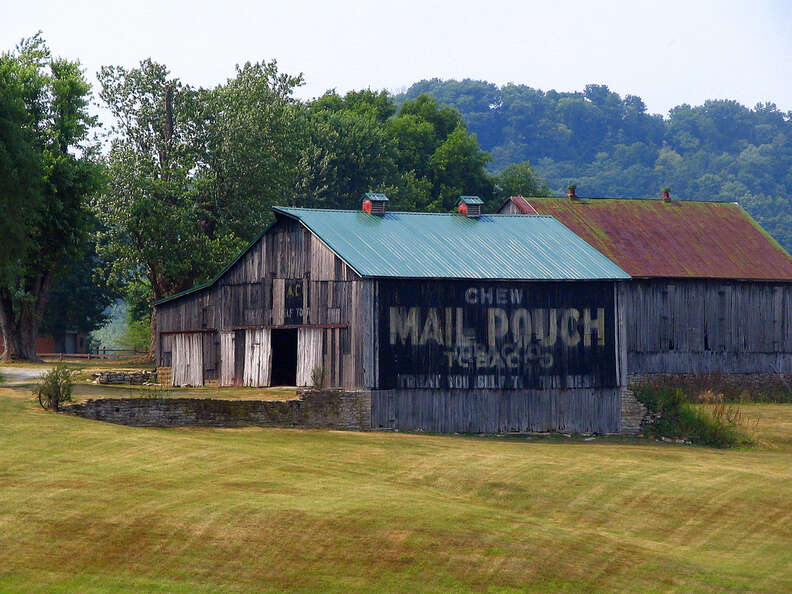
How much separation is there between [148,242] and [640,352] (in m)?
29.0

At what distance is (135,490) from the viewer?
31062 mm

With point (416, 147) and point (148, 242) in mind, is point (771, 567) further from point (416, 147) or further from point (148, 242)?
point (416, 147)

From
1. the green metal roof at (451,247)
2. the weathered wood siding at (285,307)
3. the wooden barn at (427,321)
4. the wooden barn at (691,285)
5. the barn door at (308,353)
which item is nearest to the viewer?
the wooden barn at (427,321)

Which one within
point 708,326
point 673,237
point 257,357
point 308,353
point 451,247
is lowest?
point 257,357

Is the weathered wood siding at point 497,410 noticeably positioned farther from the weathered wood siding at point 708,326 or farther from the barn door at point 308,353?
the weathered wood siding at point 708,326

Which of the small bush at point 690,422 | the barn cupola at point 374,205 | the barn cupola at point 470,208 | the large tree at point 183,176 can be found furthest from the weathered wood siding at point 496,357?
the large tree at point 183,176

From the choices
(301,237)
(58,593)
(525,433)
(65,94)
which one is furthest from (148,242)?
(58,593)

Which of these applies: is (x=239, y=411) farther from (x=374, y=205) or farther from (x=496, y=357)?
(x=374, y=205)

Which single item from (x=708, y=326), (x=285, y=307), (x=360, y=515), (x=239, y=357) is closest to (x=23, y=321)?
(x=239, y=357)

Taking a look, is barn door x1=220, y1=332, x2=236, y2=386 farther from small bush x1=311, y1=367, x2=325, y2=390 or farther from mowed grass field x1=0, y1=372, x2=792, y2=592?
mowed grass field x1=0, y1=372, x2=792, y2=592

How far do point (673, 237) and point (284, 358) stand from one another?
83.0 ft

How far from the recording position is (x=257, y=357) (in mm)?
52156

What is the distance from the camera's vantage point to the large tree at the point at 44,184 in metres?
62.7

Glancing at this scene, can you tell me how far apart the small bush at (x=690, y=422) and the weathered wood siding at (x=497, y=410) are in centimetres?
157
